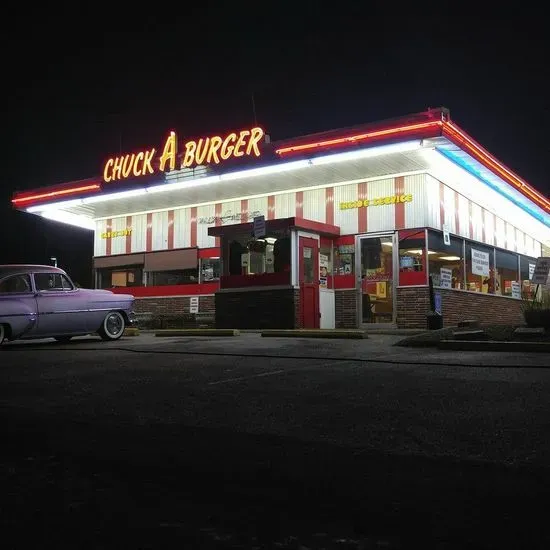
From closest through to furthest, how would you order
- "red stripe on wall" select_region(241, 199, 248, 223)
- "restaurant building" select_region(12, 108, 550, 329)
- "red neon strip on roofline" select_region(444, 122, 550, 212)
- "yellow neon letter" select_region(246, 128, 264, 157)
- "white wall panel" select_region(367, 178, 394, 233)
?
"red neon strip on roofline" select_region(444, 122, 550, 212) → "restaurant building" select_region(12, 108, 550, 329) → "white wall panel" select_region(367, 178, 394, 233) → "yellow neon letter" select_region(246, 128, 264, 157) → "red stripe on wall" select_region(241, 199, 248, 223)

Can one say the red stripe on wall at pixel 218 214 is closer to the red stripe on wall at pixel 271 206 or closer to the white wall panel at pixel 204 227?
the white wall panel at pixel 204 227

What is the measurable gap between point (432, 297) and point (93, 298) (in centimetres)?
822

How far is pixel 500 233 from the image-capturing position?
21391 mm

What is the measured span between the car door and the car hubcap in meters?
0.58

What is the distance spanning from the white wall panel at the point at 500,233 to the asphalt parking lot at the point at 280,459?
16046mm

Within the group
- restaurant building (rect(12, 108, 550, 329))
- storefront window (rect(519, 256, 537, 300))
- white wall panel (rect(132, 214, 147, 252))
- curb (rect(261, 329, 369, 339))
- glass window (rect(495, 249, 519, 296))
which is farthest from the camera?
storefront window (rect(519, 256, 537, 300))

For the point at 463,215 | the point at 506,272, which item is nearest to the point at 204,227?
the point at 463,215

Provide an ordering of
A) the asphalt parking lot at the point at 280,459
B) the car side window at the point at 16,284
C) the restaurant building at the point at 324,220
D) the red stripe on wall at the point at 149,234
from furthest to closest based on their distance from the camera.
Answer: the red stripe on wall at the point at 149,234 < the restaurant building at the point at 324,220 < the car side window at the point at 16,284 < the asphalt parking lot at the point at 280,459

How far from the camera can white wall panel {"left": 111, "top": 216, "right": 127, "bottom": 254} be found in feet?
73.3

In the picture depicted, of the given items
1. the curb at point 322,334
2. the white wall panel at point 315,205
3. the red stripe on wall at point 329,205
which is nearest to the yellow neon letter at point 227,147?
the white wall panel at point 315,205

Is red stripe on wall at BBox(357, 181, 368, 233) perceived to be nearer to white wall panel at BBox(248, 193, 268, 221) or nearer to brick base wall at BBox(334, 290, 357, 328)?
brick base wall at BBox(334, 290, 357, 328)

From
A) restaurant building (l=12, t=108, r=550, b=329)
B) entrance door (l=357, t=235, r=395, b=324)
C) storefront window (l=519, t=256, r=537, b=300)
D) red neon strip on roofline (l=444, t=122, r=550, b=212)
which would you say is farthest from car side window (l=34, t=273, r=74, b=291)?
storefront window (l=519, t=256, r=537, b=300)

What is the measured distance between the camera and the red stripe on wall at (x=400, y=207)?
1628 centimetres

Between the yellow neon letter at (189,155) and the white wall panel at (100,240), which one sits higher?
the yellow neon letter at (189,155)
